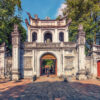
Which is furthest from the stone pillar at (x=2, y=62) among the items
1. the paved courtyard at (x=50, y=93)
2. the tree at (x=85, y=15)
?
the tree at (x=85, y=15)

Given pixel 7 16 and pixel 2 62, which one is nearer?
pixel 2 62

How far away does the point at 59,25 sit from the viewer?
16062 millimetres

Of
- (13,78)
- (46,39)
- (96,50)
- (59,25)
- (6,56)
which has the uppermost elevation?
(59,25)

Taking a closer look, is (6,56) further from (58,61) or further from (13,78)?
(58,61)

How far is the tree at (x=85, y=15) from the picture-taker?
15664 mm

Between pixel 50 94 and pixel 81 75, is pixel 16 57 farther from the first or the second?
pixel 81 75

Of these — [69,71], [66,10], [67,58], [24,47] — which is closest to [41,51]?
[24,47]

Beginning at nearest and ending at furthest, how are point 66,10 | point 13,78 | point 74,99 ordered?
1. point 74,99
2. point 13,78
3. point 66,10

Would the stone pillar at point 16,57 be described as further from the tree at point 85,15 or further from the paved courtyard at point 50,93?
the tree at point 85,15

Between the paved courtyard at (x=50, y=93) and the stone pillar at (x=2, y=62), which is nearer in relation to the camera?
the paved courtyard at (x=50, y=93)

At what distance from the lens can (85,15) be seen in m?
16.2

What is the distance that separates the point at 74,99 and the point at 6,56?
10.9 metres

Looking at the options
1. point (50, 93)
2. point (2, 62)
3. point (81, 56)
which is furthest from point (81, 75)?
point (2, 62)

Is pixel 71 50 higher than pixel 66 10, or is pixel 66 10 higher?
pixel 66 10
